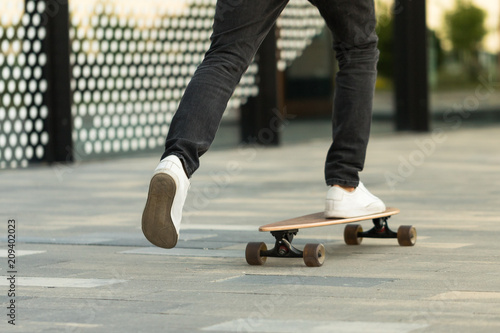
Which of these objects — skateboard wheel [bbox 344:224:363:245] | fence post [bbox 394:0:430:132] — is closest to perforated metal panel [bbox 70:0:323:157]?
fence post [bbox 394:0:430:132]

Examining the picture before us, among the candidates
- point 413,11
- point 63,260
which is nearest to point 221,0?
point 63,260

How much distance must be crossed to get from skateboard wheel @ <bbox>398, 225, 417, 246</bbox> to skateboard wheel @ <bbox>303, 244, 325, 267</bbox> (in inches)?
19.7

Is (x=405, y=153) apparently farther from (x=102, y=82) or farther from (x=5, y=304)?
(x=5, y=304)

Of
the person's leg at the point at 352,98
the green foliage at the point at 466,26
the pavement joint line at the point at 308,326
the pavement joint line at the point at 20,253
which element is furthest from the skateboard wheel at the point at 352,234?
the green foliage at the point at 466,26

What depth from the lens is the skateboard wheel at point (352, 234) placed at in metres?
3.55

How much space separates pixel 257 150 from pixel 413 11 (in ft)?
11.2

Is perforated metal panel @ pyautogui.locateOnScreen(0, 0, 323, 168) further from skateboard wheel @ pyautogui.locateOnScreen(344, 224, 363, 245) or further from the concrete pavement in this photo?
skateboard wheel @ pyautogui.locateOnScreen(344, 224, 363, 245)

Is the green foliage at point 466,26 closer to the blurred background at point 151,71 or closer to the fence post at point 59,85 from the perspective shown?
the blurred background at point 151,71

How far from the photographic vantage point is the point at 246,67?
3139mm

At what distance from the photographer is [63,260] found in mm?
3357

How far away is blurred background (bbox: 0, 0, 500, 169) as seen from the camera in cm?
763

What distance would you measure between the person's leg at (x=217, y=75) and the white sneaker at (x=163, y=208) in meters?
0.10

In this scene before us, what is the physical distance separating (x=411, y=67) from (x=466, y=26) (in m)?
1.61

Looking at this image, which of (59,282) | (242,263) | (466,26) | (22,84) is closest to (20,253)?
(59,282)
